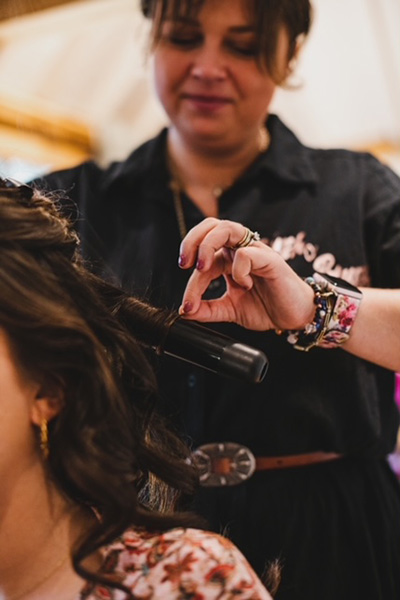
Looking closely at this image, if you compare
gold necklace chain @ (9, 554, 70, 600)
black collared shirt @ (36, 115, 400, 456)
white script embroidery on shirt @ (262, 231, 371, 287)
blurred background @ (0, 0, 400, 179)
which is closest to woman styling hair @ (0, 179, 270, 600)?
gold necklace chain @ (9, 554, 70, 600)

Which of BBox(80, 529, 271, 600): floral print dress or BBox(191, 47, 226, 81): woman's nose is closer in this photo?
BBox(80, 529, 271, 600): floral print dress

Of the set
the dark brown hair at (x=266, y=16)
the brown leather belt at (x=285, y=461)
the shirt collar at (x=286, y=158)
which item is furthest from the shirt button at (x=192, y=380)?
the dark brown hair at (x=266, y=16)

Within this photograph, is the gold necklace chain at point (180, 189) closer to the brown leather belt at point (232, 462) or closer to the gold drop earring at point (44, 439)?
the brown leather belt at point (232, 462)

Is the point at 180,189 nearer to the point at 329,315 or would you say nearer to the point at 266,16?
the point at 266,16

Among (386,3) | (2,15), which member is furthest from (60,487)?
(386,3)

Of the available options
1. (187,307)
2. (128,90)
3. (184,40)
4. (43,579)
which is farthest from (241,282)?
(128,90)

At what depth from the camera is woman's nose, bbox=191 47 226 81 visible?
3.96 feet

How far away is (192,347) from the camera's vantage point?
844 millimetres

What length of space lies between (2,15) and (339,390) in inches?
58.3

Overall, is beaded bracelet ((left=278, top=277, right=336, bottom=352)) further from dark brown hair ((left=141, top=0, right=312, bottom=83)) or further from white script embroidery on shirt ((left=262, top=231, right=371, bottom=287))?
dark brown hair ((left=141, top=0, right=312, bottom=83))

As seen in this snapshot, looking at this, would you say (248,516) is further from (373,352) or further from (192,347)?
Answer: (192,347)

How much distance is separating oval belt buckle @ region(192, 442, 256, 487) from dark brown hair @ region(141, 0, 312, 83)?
0.57 m

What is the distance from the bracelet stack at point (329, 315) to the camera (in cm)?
103

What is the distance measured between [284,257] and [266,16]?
361 millimetres
